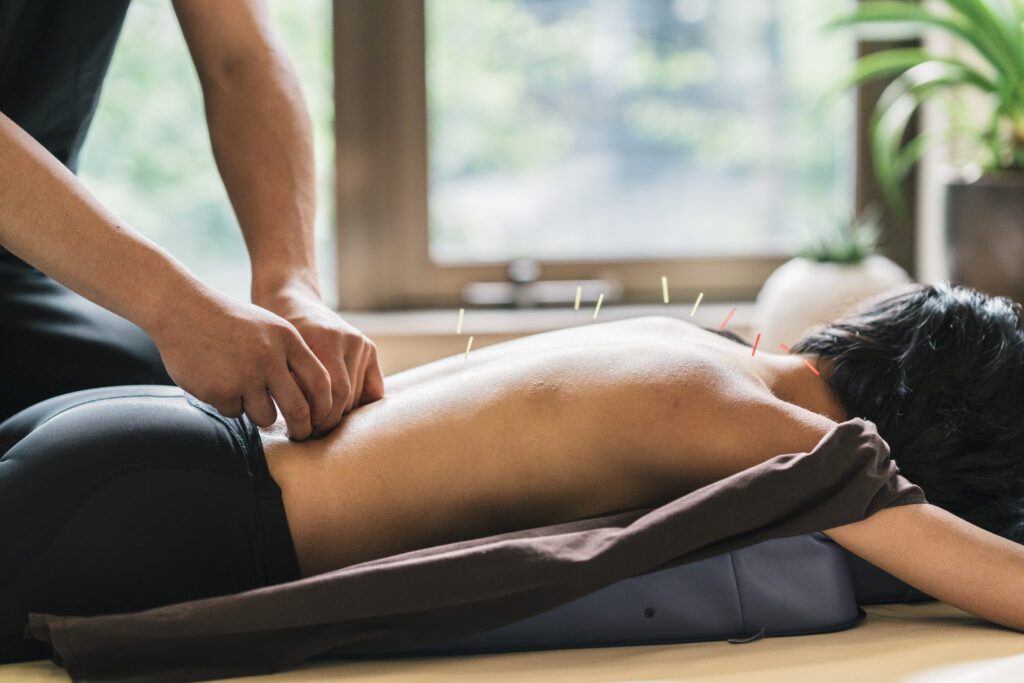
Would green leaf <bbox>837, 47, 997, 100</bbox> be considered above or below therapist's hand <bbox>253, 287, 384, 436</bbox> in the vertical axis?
above

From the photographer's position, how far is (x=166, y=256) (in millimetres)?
1165

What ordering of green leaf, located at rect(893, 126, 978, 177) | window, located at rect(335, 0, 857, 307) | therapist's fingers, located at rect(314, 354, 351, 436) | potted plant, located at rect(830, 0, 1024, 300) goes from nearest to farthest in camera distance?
therapist's fingers, located at rect(314, 354, 351, 436), potted plant, located at rect(830, 0, 1024, 300), green leaf, located at rect(893, 126, 978, 177), window, located at rect(335, 0, 857, 307)

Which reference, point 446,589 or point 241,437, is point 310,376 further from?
point 446,589

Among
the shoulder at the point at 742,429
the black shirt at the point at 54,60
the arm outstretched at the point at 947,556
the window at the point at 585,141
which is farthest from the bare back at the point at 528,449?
the window at the point at 585,141

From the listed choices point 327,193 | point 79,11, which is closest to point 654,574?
point 79,11

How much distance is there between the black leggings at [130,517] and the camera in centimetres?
105

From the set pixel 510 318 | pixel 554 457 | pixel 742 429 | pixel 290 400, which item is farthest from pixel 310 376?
pixel 510 318

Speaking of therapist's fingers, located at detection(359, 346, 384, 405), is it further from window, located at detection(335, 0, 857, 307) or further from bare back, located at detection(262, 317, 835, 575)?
window, located at detection(335, 0, 857, 307)

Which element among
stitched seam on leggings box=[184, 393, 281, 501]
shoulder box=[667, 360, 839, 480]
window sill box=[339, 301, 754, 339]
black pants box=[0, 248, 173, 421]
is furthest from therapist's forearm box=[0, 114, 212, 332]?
window sill box=[339, 301, 754, 339]

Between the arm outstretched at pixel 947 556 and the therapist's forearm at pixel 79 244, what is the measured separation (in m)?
0.72

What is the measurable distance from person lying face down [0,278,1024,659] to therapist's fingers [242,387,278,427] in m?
0.03

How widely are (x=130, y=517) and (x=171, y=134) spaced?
188 centimetres

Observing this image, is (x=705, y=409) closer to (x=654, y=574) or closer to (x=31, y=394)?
(x=654, y=574)

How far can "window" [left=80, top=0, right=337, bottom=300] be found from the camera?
2.73 m
